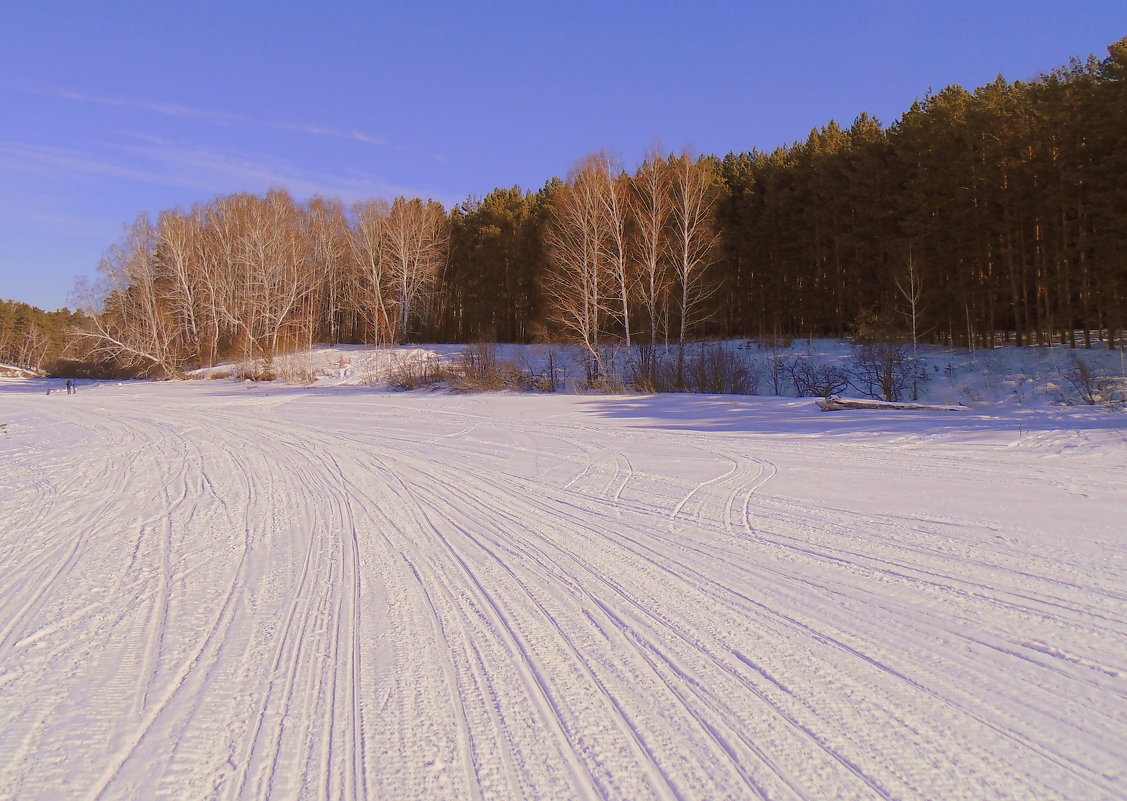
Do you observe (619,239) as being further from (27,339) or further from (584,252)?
(27,339)

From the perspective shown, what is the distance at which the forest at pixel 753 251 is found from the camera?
2123cm

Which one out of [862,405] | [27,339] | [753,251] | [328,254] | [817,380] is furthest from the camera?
[27,339]

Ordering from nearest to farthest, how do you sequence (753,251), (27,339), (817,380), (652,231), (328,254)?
(817,380) → (652,231) → (753,251) → (328,254) → (27,339)

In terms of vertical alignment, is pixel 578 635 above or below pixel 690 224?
below

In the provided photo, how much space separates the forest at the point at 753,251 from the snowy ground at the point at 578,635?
1758 cm

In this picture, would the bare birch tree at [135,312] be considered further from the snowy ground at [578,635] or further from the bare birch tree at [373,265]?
the snowy ground at [578,635]

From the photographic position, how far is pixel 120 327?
4159 centimetres

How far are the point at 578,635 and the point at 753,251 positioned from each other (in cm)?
3282

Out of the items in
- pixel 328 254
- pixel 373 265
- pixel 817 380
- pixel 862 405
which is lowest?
pixel 862 405

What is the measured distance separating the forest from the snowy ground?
692 inches

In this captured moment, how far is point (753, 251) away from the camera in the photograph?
1315 inches

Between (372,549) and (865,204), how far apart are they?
1124 inches

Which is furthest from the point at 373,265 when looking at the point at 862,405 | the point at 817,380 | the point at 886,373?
the point at 862,405

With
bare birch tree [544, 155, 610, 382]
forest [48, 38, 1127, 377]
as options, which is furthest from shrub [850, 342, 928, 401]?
bare birch tree [544, 155, 610, 382]
